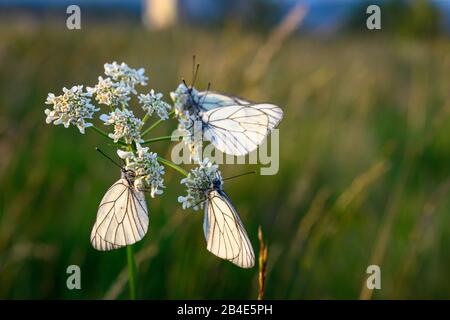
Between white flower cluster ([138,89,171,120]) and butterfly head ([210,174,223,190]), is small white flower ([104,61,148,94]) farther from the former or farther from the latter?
butterfly head ([210,174,223,190])

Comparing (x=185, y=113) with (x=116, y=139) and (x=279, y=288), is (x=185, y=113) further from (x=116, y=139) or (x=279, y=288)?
(x=279, y=288)

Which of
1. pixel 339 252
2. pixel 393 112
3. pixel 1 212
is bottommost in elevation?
pixel 339 252

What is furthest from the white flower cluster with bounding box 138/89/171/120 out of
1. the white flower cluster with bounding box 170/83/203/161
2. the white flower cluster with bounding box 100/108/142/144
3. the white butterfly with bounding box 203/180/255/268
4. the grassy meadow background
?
the grassy meadow background

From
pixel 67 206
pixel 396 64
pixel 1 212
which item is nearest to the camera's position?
pixel 1 212

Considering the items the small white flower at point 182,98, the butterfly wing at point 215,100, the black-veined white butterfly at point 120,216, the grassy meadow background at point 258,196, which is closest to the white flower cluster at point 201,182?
the black-veined white butterfly at point 120,216

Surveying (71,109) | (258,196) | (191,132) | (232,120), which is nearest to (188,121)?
(191,132)

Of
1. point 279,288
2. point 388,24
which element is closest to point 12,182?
point 279,288

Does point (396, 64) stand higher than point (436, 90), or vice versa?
point (396, 64)
